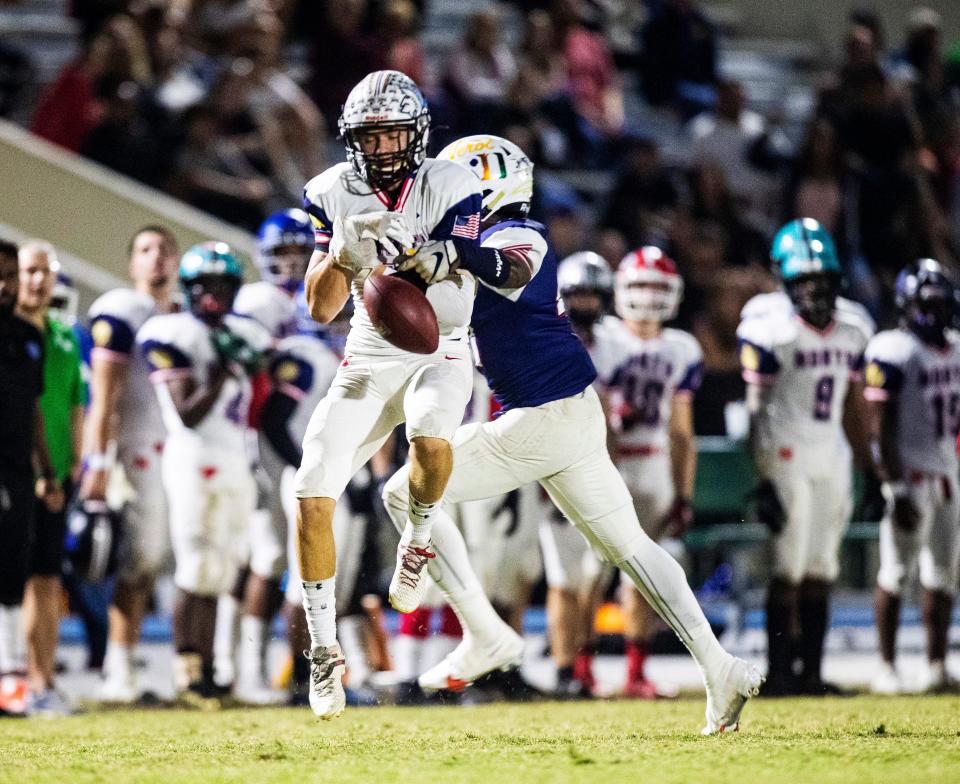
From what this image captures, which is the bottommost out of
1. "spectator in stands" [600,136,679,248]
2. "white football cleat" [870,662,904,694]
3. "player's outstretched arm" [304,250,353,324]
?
"white football cleat" [870,662,904,694]

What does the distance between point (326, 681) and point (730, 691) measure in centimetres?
136

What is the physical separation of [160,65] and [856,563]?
569 cm

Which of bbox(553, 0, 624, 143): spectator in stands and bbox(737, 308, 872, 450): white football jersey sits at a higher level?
bbox(553, 0, 624, 143): spectator in stands

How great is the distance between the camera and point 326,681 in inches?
198

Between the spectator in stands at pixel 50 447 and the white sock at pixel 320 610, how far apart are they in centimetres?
215

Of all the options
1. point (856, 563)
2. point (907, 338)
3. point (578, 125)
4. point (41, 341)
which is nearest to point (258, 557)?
point (41, 341)

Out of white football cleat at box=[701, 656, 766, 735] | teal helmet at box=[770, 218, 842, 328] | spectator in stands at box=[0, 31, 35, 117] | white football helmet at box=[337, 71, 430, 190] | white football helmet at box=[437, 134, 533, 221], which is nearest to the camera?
white football helmet at box=[337, 71, 430, 190]

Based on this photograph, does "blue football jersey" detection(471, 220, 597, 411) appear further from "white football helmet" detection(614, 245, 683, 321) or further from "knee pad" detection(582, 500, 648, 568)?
"white football helmet" detection(614, 245, 683, 321)

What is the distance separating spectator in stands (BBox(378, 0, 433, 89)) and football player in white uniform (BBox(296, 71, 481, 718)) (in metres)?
6.32

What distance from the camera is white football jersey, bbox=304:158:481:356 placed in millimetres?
5102

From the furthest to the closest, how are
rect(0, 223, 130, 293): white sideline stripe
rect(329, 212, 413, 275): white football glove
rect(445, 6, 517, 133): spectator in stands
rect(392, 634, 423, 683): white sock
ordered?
rect(445, 6, 517, 133): spectator in stands
rect(0, 223, 130, 293): white sideline stripe
rect(392, 634, 423, 683): white sock
rect(329, 212, 413, 275): white football glove

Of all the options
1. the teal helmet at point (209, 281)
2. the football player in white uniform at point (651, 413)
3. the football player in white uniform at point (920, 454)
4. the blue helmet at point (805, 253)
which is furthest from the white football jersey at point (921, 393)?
the teal helmet at point (209, 281)

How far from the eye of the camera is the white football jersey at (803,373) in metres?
7.65

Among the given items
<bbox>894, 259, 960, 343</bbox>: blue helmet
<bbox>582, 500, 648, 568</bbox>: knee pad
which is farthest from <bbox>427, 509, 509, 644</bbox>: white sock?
<bbox>894, 259, 960, 343</bbox>: blue helmet
